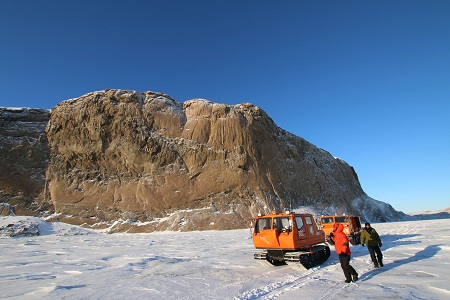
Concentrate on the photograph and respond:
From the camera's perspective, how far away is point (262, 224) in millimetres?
11117

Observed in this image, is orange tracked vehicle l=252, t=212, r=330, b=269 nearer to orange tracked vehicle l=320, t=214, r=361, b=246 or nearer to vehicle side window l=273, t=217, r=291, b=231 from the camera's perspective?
vehicle side window l=273, t=217, r=291, b=231

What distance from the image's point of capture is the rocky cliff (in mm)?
42688

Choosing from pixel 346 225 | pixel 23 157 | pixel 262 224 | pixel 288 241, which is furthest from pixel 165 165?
pixel 288 241

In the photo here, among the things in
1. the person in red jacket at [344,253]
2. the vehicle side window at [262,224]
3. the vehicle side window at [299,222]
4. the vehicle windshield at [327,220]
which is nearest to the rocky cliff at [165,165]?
the vehicle windshield at [327,220]

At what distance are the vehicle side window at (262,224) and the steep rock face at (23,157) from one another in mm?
41765

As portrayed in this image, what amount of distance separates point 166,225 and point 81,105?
2651 centimetres

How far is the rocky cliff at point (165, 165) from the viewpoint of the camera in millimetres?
42688

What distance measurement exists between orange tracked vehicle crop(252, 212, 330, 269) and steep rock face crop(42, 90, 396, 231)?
3040cm

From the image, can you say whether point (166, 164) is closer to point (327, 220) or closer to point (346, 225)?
point (327, 220)

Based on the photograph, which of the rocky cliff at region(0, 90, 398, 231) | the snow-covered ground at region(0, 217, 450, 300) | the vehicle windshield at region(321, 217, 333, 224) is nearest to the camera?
the snow-covered ground at region(0, 217, 450, 300)

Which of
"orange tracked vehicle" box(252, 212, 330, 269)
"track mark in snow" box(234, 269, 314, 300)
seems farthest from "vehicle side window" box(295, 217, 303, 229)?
"track mark in snow" box(234, 269, 314, 300)

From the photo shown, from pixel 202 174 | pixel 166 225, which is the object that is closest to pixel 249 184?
pixel 202 174

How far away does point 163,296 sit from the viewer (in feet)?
22.5

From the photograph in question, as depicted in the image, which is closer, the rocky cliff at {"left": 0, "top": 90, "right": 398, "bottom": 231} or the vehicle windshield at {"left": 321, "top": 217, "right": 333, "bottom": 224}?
the vehicle windshield at {"left": 321, "top": 217, "right": 333, "bottom": 224}
